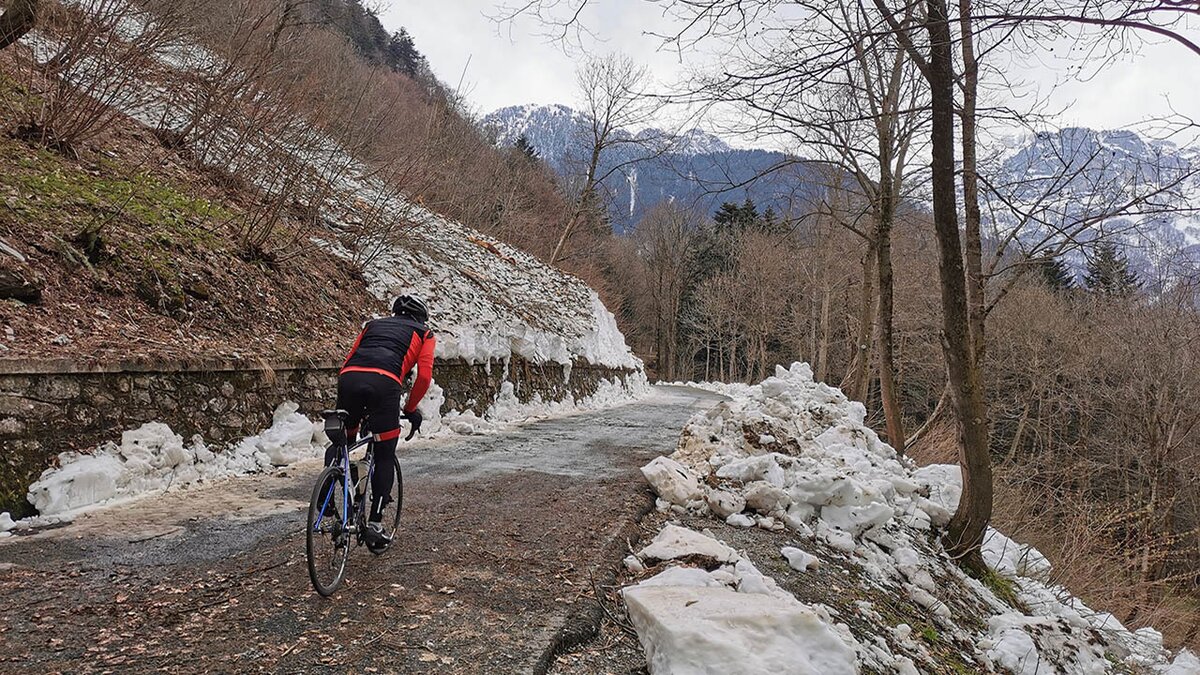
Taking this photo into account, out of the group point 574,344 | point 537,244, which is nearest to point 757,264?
point 537,244

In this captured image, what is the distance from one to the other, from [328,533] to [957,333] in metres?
5.74

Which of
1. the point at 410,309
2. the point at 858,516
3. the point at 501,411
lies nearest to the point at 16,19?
the point at 410,309

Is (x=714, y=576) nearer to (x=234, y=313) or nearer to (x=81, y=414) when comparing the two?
(x=81, y=414)

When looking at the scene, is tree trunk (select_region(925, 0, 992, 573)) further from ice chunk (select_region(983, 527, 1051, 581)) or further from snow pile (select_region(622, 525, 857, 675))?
snow pile (select_region(622, 525, 857, 675))

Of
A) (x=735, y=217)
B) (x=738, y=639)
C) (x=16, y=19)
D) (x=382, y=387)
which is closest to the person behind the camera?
(x=738, y=639)

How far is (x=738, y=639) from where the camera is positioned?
2816 millimetres

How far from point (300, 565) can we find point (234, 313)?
488 centimetres

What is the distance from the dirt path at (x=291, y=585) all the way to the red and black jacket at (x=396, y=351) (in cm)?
118

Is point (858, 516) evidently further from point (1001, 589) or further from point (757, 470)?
point (1001, 589)

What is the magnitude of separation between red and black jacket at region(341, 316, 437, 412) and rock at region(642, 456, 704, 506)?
271 centimetres

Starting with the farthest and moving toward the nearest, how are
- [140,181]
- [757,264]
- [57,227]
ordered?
[757,264]
[140,181]
[57,227]

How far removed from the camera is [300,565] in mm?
3934

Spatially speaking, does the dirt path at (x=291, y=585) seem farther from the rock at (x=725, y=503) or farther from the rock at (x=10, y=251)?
the rock at (x=10, y=251)

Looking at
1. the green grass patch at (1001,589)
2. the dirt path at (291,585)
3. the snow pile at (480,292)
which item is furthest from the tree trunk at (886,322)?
the snow pile at (480,292)
